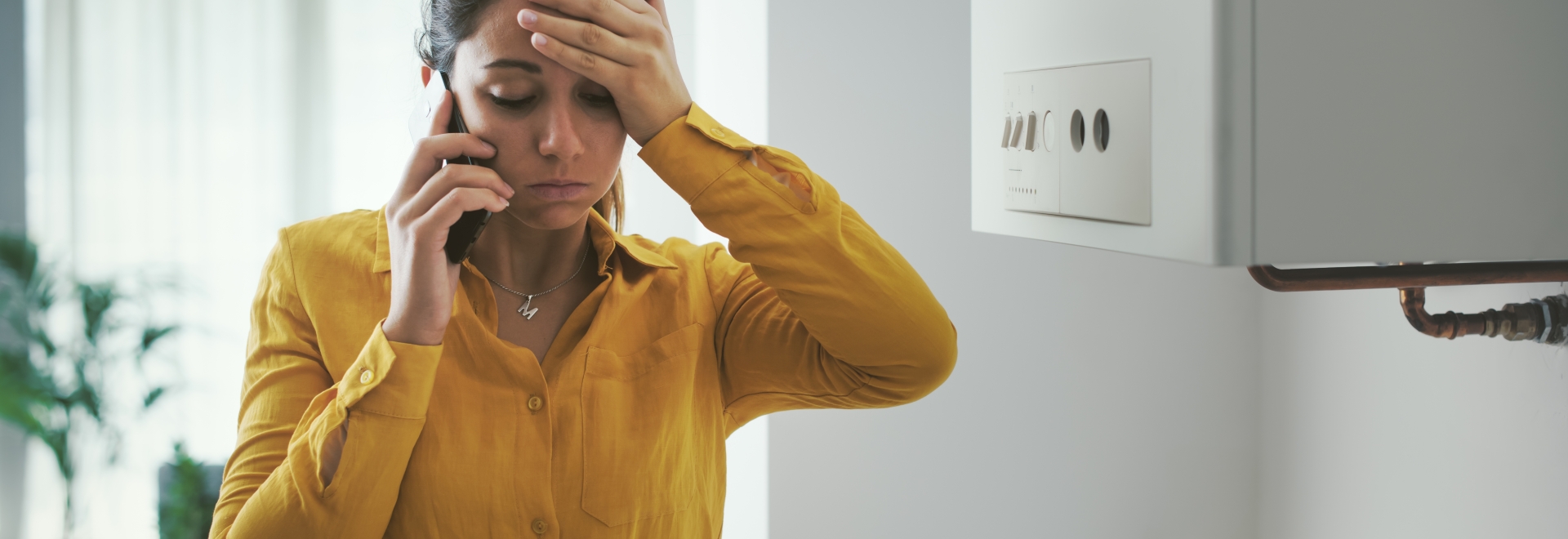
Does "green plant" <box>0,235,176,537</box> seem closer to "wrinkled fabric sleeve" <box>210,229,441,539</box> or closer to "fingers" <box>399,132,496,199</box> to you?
"wrinkled fabric sleeve" <box>210,229,441,539</box>

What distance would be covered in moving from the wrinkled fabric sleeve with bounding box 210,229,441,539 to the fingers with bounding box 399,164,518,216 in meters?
0.11

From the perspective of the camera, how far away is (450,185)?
2.43 ft

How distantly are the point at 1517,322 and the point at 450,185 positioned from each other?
3.10 feet

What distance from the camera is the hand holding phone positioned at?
29.0 inches

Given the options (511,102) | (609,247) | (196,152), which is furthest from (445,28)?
(196,152)

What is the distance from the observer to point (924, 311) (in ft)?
2.64

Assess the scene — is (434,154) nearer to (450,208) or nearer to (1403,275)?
(450,208)

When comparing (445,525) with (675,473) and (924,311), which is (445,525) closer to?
(675,473)

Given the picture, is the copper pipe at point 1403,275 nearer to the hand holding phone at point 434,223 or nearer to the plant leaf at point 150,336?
the hand holding phone at point 434,223

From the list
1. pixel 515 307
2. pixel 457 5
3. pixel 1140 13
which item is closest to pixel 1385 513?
pixel 1140 13

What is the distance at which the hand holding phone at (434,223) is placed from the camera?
738mm

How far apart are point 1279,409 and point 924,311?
2.71ft

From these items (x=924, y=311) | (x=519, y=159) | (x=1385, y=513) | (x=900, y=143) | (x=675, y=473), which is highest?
(x=900, y=143)

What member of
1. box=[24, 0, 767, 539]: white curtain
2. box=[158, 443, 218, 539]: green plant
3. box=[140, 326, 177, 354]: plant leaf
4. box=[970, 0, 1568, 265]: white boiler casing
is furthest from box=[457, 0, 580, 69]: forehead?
box=[140, 326, 177, 354]: plant leaf
